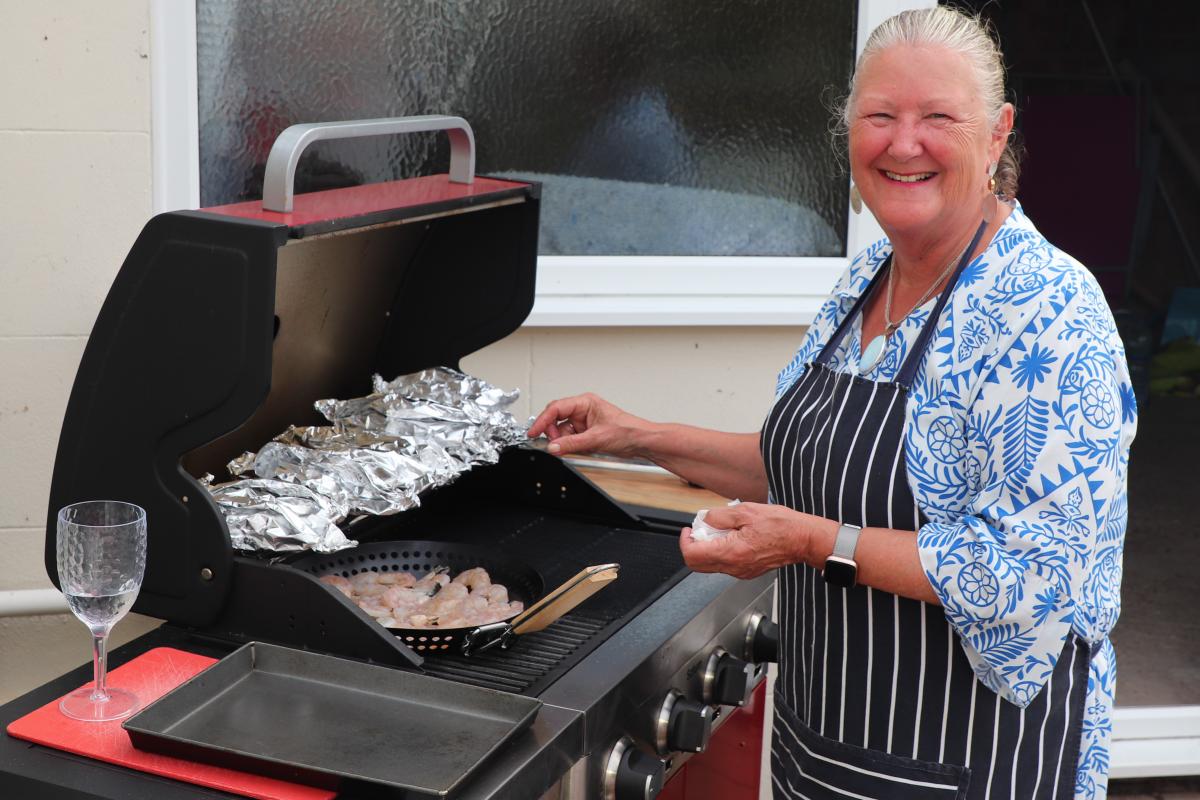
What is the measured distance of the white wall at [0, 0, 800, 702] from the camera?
89.5 inches

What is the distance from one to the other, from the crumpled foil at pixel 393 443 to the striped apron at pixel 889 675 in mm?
495

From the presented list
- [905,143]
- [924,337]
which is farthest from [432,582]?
[905,143]

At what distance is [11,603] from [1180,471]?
16.1 feet

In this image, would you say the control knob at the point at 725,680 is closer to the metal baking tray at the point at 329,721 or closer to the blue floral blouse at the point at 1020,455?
the blue floral blouse at the point at 1020,455

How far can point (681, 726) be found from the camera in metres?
1.62

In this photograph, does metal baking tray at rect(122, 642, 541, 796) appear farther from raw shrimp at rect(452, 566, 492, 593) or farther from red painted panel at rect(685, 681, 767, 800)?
red painted panel at rect(685, 681, 767, 800)

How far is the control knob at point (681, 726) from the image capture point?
162 cm

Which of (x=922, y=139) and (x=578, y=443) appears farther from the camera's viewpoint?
(x=578, y=443)

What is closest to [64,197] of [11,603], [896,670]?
[11,603]

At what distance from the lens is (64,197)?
7.61 ft

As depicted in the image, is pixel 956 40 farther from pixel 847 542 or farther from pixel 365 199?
pixel 365 199

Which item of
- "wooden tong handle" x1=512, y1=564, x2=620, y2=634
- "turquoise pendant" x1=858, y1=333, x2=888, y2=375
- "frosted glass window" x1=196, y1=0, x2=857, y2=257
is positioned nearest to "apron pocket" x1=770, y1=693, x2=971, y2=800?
"wooden tong handle" x1=512, y1=564, x2=620, y2=634

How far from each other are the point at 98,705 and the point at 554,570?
630mm

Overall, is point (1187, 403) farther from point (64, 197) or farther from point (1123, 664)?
point (64, 197)
